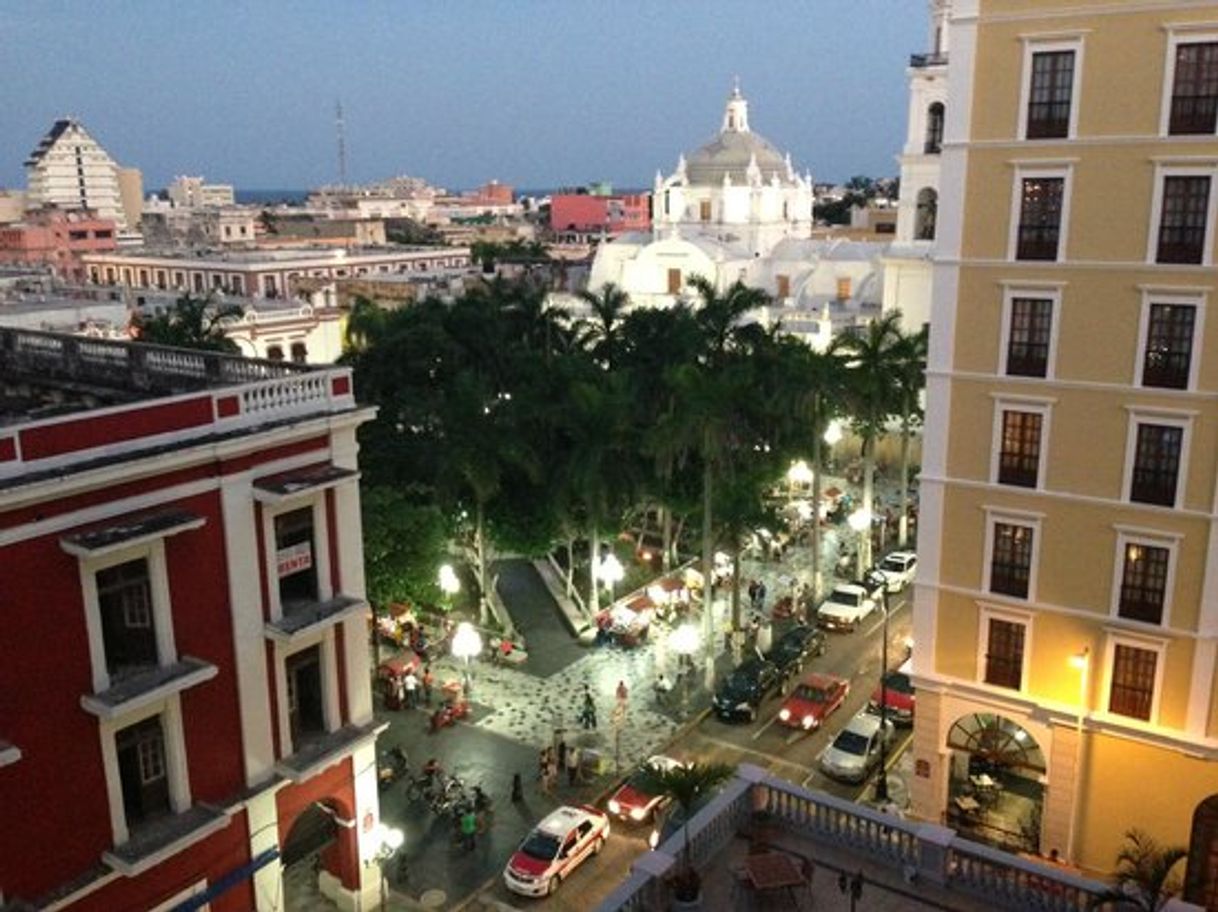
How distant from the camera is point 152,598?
1847 centimetres

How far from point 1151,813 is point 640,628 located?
17.6 m

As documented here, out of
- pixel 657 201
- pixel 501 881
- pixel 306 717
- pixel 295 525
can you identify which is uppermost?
pixel 657 201

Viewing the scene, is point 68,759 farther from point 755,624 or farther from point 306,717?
point 755,624

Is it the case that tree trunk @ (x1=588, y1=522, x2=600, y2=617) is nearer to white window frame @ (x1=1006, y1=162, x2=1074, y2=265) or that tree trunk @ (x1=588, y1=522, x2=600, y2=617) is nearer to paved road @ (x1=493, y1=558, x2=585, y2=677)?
paved road @ (x1=493, y1=558, x2=585, y2=677)

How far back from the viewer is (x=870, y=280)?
72.6 m

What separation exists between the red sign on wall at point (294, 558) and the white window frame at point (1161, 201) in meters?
18.0

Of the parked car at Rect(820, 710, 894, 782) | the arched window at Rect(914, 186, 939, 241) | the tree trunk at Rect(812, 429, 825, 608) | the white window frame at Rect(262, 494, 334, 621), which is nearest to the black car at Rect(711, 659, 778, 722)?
the parked car at Rect(820, 710, 894, 782)

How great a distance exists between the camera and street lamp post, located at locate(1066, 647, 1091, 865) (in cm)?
2427

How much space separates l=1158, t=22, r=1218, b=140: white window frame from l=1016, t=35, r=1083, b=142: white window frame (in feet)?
5.33

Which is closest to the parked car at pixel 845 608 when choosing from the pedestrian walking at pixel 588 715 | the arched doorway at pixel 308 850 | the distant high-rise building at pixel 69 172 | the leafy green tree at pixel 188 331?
the pedestrian walking at pixel 588 715

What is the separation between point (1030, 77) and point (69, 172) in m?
191

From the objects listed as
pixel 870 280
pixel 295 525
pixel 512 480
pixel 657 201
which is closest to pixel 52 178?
pixel 657 201

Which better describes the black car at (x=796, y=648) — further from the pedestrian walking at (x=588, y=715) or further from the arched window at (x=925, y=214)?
the arched window at (x=925, y=214)

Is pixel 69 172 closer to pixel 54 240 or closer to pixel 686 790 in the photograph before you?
pixel 54 240
